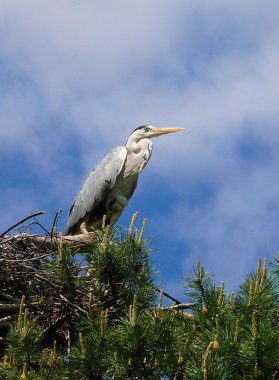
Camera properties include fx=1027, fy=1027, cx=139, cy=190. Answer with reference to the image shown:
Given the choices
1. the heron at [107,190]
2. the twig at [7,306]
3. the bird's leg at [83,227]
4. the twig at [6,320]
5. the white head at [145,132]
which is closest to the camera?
the twig at [6,320]

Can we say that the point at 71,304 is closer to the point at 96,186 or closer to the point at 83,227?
the point at 83,227

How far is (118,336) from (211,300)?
615mm

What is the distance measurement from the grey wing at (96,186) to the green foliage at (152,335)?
3.39 m

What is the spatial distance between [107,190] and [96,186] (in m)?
0.11

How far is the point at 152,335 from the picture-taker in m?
5.07

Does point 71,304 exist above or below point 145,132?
below

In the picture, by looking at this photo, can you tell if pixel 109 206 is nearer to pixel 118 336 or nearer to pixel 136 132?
pixel 136 132

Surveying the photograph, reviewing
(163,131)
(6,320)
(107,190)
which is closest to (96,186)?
(107,190)

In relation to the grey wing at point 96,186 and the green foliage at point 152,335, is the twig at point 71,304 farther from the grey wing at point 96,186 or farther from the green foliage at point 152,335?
the grey wing at point 96,186

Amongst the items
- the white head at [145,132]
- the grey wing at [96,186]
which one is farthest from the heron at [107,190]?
the white head at [145,132]

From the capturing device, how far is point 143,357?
5.07 meters

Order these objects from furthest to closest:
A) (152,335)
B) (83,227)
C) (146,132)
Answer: (146,132) → (83,227) → (152,335)

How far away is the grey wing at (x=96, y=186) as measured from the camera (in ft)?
29.9

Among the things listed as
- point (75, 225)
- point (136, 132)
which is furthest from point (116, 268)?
point (136, 132)
